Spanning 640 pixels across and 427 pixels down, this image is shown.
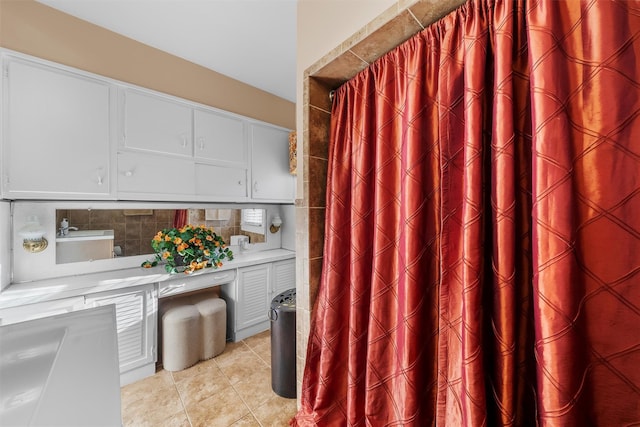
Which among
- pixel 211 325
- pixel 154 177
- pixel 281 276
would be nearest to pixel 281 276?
pixel 281 276

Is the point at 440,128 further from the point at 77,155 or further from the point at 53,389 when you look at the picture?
the point at 77,155

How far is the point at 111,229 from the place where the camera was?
2.13 m

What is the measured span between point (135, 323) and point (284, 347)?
4.02ft

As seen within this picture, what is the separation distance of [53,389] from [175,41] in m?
2.56

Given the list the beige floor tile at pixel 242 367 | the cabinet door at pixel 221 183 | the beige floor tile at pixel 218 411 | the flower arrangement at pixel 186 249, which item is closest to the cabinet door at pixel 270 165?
the cabinet door at pixel 221 183

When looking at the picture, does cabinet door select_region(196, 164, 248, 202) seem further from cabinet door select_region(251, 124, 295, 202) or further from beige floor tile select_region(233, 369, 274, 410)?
beige floor tile select_region(233, 369, 274, 410)

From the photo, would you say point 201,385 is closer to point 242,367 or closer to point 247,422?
point 242,367

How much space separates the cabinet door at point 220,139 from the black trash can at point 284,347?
5.26 feet

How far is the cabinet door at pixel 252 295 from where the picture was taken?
2.47 metres

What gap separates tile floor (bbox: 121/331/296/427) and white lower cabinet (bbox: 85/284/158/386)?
0.37ft

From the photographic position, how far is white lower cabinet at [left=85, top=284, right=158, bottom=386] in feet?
5.92

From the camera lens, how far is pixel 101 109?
72.6 inches

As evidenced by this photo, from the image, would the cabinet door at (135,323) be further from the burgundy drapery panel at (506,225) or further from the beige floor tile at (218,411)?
the burgundy drapery panel at (506,225)

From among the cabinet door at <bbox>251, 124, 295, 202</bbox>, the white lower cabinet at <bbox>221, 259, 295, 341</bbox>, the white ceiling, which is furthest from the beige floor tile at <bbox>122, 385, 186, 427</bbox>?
the white ceiling
